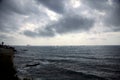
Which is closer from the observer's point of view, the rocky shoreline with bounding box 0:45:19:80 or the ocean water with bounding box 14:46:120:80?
the rocky shoreline with bounding box 0:45:19:80

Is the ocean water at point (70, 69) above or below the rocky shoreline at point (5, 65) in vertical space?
below

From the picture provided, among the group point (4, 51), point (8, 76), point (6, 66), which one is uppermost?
point (4, 51)

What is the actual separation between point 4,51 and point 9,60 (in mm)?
1735

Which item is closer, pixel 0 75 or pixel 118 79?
pixel 0 75

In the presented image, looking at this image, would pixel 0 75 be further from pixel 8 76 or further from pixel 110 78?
pixel 110 78

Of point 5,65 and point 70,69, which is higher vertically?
point 5,65

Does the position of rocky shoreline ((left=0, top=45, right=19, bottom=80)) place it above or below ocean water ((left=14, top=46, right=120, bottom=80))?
above

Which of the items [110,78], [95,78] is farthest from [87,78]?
[110,78]

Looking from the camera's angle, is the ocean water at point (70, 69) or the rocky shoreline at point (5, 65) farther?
the ocean water at point (70, 69)

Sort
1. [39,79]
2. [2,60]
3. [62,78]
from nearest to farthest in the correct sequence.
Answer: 1. [2,60]
2. [39,79]
3. [62,78]

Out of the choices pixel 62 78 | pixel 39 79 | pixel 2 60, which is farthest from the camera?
pixel 62 78

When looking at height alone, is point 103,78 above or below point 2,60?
below

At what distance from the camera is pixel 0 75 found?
2416 centimetres

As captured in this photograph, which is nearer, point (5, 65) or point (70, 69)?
point (5, 65)
